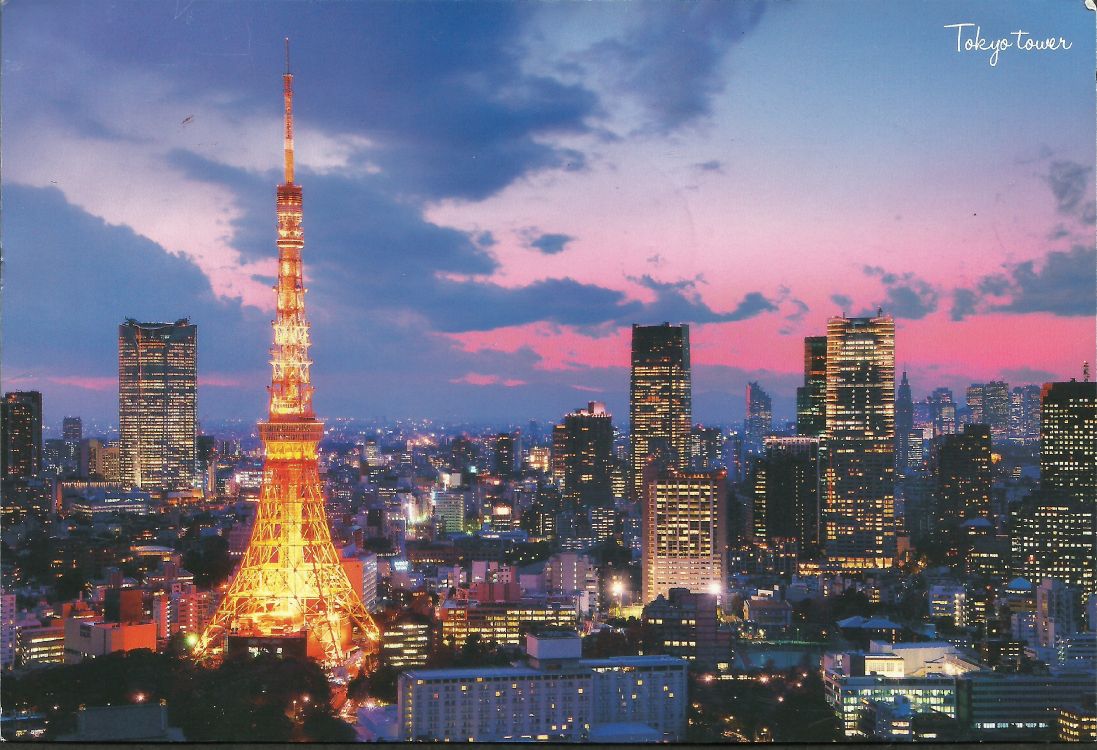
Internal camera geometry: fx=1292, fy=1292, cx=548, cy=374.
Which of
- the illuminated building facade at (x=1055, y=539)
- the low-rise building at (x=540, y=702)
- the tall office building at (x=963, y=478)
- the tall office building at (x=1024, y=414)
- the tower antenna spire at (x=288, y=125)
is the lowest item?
the low-rise building at (x=540, y=702)

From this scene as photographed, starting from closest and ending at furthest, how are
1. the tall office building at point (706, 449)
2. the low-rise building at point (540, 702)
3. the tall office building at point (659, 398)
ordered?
the low-rise building at point (540, 702), the tall office building at point (659, 398), the tall office building at point (706, 449)

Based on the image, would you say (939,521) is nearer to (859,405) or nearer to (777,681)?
(859,405)

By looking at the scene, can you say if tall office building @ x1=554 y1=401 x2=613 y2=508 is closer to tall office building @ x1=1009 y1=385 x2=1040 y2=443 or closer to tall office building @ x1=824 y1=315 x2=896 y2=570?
tall office building @ x1=824 y1=315 x2=896 y2=570

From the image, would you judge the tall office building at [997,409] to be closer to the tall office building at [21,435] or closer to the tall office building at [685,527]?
the tall office building at [685,527]

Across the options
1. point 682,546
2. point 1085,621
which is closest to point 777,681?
point 1085,621

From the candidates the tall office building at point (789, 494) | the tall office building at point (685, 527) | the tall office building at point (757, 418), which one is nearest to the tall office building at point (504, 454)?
the tall office building at point (685, 527)

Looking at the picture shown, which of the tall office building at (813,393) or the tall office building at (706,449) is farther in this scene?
the tall office building at (706,449)

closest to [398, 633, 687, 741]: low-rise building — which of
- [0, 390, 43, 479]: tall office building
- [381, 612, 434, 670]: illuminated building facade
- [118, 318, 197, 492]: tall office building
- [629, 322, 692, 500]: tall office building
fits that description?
[381, 612, 434, 670]: illuminated building facade

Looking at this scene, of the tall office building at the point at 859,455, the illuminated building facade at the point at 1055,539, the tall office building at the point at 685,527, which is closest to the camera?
the illuminated building facade at the point at 1055,539
